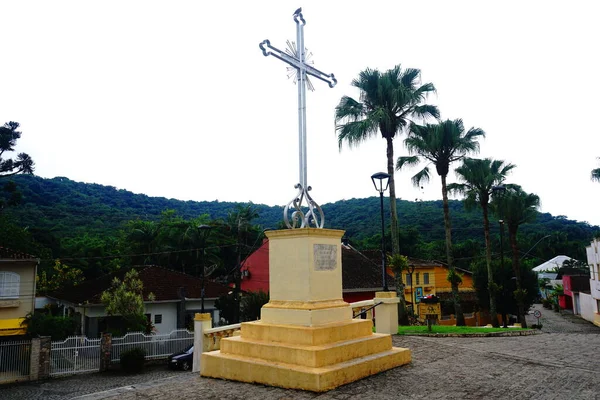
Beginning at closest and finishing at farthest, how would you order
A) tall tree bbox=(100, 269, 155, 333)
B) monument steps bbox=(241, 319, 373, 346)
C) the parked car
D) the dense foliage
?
monument steps bbox=(241, 319, 373, 346), the parked car, tall tree bbox=(100, 269, 155, 333), the dense foliage

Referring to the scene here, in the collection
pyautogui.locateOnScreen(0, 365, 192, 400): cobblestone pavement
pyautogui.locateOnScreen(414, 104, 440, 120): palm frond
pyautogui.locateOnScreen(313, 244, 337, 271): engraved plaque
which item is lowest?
pyautogui.locateOnScreen(0, 365, 192, 400): cobblestone pavement

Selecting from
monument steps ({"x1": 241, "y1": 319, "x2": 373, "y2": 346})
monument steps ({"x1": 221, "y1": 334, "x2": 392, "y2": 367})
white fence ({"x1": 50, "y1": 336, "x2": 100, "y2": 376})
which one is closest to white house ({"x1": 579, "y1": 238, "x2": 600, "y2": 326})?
monument steps ({"x1": 221, "y1": 334, "x2": 392, "y2": 367})

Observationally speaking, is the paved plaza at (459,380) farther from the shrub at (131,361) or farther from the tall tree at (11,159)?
the tall tree at (11,159)

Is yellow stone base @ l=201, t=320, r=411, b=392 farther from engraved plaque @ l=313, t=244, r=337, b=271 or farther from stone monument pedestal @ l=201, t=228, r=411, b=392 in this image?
engraved plaque @ l=313, t=244, r=337, b=271

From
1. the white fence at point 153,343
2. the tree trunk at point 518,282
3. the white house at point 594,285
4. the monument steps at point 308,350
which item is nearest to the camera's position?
the monument steps at point 308,350

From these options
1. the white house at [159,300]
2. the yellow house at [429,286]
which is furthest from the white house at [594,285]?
the white house at [159,300]

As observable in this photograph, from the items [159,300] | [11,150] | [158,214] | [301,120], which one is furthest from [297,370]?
[158,214]

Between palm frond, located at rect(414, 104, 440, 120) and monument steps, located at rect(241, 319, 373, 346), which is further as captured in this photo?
palm frond, located at rect(414, 104, 440, 120)

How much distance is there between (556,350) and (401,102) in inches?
515

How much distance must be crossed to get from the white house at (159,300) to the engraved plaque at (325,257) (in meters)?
20.6

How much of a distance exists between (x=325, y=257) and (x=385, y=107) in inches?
567

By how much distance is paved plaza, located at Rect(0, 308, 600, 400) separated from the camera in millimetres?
6738

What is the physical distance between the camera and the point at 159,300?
90.0 feet

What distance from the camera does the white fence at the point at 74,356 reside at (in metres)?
19.6
